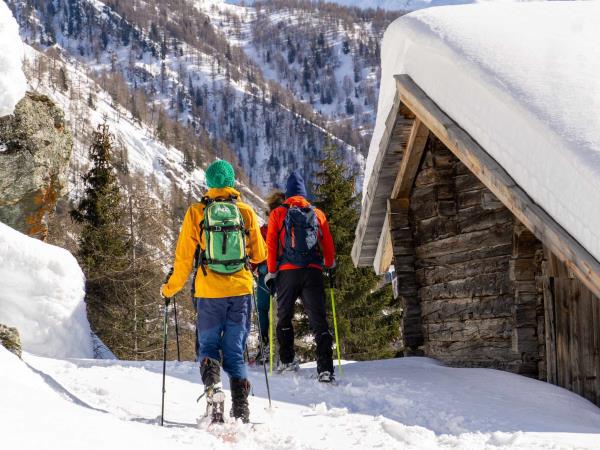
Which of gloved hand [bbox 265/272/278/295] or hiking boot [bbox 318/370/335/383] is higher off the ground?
gloved hand [bbox 265/272/278/295]

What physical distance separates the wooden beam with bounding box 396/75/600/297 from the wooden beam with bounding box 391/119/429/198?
58 centimetres

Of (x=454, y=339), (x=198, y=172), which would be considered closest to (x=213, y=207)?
(x=454, y=339)

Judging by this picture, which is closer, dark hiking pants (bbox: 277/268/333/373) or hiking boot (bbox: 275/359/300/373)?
dark hiking pants (bbox: 277/268/333/373)

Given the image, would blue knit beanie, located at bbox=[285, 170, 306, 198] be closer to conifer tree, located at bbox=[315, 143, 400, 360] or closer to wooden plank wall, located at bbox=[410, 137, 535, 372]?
wooden plank wall, located at bbox=[410, 137, 535, 372]

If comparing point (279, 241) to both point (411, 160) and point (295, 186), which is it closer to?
point (295, 186)

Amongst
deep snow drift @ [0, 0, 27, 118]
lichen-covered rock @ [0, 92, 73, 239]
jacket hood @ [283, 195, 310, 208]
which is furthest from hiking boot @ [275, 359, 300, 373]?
lichen-covered rock @ [0, 92, 73, 239]

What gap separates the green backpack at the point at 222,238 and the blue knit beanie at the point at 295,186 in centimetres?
198

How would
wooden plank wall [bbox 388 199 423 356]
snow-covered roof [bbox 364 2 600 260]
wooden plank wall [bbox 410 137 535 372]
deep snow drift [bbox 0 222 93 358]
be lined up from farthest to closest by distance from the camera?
deep snow drift [bbox 0 222 93 358] → wooden plank wall [bbox 388 199 423 356] → wooden plank wall [bbox 410 137 535 372] → snow-covered roof [bbox 364 2 600 260]

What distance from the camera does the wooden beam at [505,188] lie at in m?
4.47

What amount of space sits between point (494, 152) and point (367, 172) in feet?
12.4

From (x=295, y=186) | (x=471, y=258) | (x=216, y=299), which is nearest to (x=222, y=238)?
(x=216, y=299)

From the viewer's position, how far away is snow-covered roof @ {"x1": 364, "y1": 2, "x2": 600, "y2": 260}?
15.5 ft

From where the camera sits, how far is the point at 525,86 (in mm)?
5527

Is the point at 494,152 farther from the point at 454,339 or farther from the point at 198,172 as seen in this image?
the point at 198,172
